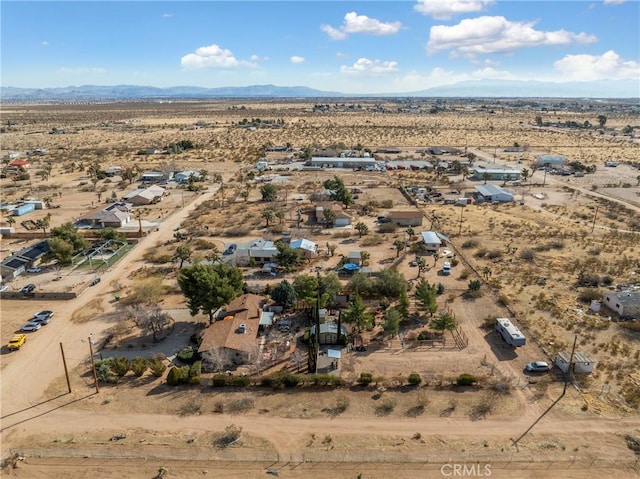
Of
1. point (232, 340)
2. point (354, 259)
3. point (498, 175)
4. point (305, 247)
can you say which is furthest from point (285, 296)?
point (498, 175)

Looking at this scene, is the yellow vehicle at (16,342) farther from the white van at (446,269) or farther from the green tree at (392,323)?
the white van at (446,269)

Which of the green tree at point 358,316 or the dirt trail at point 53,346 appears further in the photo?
the green tree at point 358,316

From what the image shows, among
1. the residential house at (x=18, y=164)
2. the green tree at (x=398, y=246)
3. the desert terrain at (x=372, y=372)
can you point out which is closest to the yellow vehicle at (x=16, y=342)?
the desert terrain at (x=372, y=372)

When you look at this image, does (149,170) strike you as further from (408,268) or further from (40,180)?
(408,268)

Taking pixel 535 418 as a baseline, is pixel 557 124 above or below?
above

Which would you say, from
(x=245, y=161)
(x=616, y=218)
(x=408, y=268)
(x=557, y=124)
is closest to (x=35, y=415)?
(x=408, y=268)

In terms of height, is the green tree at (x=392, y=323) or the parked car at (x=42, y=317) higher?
the green tree at (x=392, y=323)
